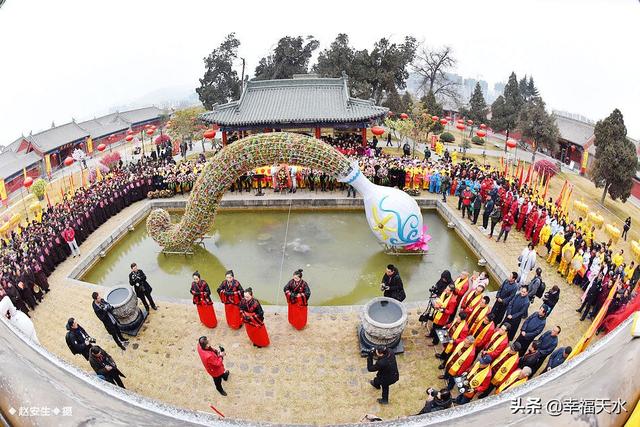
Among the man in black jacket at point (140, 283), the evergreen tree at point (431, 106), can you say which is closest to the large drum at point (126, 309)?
the man in black jacket at point (140, 283)

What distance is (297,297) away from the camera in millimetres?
8234

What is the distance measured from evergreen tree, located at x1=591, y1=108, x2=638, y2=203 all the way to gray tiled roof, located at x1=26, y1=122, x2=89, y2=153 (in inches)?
1357

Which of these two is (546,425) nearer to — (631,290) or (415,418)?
(415,418)

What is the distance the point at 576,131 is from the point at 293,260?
2947 centimetres

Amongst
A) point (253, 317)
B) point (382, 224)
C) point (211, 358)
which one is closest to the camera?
point (211, 358)

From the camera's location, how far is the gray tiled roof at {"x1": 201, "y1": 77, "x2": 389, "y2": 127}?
20969 mm

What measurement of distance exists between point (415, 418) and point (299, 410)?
5.25m

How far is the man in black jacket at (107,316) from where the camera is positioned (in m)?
7.85

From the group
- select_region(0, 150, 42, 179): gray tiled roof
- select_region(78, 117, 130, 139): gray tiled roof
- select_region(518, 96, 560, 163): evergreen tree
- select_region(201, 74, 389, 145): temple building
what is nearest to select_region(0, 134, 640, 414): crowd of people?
select_region(201, 74, 389, 145): temple building

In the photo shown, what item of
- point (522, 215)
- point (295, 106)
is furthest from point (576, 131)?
point (522, 215)

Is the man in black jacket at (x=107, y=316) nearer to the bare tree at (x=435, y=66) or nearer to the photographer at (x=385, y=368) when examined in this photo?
the photographer at (x=385, y=368)

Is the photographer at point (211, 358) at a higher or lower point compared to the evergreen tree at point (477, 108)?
lower

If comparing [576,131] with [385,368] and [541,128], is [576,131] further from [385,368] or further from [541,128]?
[385,368]

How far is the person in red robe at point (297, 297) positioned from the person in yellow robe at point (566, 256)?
276 inches
